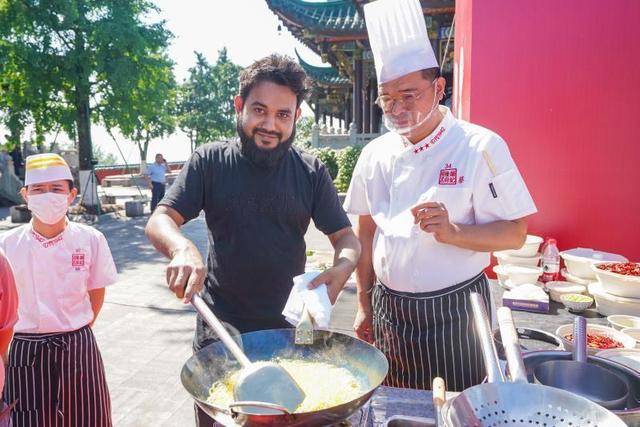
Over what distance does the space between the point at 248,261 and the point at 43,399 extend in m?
1.17

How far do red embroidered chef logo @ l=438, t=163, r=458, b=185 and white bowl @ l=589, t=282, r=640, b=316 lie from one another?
141cm

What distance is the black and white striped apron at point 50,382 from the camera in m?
2.08

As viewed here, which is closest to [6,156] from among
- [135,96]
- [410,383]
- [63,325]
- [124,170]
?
[135,96]

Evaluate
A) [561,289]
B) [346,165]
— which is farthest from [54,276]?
[346,165]

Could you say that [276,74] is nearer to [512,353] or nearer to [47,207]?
[512,353]

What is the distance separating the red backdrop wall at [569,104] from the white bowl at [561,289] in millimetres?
982

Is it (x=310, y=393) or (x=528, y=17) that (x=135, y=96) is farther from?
(x=310, y=393)

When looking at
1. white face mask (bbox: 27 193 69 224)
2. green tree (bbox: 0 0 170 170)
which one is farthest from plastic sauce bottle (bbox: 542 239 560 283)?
green tree (bbox: 0 0 170 170)

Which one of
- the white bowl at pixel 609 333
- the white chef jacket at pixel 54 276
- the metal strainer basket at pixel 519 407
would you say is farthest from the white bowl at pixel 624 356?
the white chef jacket at pixel 54 276

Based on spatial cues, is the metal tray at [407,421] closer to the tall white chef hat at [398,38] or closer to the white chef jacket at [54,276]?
the tall white chef hat at [398,38]

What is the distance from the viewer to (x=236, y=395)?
1152 mm

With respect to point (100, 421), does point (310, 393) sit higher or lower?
higher

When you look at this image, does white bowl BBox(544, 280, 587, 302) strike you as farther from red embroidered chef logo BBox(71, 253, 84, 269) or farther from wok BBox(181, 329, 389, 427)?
red embroidered chef logo BBox(71, 253, 84, 269)

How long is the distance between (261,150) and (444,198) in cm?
75
